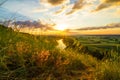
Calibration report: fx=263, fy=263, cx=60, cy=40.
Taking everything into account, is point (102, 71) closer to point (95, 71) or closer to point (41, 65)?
point (95, 71)

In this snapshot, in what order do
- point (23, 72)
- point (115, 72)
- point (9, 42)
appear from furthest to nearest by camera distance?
1. point (115, 72)
2. point (9, 42)
3. point (23, 72)

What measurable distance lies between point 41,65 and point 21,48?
521 mm

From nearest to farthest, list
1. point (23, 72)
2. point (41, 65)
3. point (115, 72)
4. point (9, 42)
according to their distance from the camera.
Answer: point (23, 72), point (41, 65), point (9, 42), point (115, 72)

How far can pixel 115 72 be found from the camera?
529cm

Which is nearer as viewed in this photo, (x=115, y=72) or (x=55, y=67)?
(x=55, y=67)

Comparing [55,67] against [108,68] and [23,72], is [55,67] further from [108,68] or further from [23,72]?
[108,68]

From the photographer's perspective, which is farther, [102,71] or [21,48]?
[102,71]

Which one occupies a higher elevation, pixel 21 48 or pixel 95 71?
pixel 21 48

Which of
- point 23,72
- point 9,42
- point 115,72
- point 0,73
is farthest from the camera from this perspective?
point 115,72

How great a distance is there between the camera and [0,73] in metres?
3.82

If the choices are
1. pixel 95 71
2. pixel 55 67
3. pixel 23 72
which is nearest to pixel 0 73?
pixel 23 72

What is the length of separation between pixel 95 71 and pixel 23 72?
1757mm

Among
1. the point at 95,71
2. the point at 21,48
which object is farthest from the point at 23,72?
the point at 95,71

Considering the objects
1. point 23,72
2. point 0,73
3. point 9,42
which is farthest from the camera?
point 9,42
